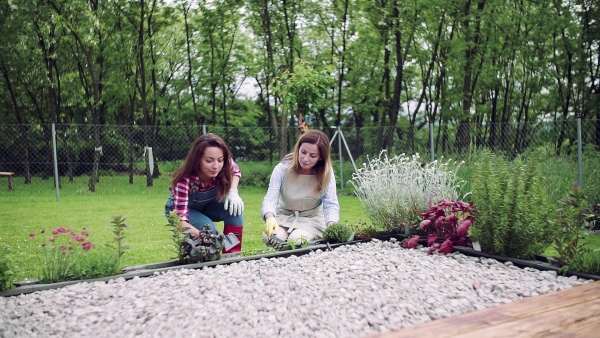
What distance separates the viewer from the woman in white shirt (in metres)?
3.54

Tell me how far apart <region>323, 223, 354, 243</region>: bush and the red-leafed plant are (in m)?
0.51

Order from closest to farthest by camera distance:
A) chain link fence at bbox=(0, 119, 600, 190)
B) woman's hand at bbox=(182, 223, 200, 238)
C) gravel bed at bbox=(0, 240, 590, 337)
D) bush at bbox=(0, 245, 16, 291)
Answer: gravel bed at bbox=(0, 240, 590, 337), bush at bbox=(0, 245, 16, 291), woman's hand at bbox=(182, 223, 200, 238), chain link fence at bbox=(0, 119, 600, 190)

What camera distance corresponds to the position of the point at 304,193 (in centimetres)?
378

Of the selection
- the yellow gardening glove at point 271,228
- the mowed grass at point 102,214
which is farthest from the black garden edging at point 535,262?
the mowed grass at point 102,214

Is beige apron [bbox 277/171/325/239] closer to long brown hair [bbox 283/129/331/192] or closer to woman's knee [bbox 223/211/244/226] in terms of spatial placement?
long brown hair [bbox 283/129/331/192]

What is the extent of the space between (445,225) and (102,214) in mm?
5936

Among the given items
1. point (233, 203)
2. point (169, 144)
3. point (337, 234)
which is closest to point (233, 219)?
point (233, 203)

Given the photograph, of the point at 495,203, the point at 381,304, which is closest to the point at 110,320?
the point at 381,304

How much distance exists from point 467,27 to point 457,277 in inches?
409

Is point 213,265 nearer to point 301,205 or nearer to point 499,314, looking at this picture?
point 301,205

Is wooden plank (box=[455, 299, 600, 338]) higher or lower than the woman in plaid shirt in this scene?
lower

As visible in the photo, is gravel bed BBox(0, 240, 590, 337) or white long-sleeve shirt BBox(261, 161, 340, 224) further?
white long-sleeve shirt BBox(261, 161, 340, 224)

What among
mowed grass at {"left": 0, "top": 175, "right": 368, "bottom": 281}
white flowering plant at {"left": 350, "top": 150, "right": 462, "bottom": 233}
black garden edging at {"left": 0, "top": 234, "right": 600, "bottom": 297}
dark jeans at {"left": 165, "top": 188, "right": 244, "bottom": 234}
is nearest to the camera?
black garden edging at {"left": 0, "top": 234, "right": 600, "bottom": 297}

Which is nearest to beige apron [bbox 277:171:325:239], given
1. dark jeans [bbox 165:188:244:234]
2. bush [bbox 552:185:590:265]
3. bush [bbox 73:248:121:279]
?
dark jeans [bbox 165:188:244:234]
